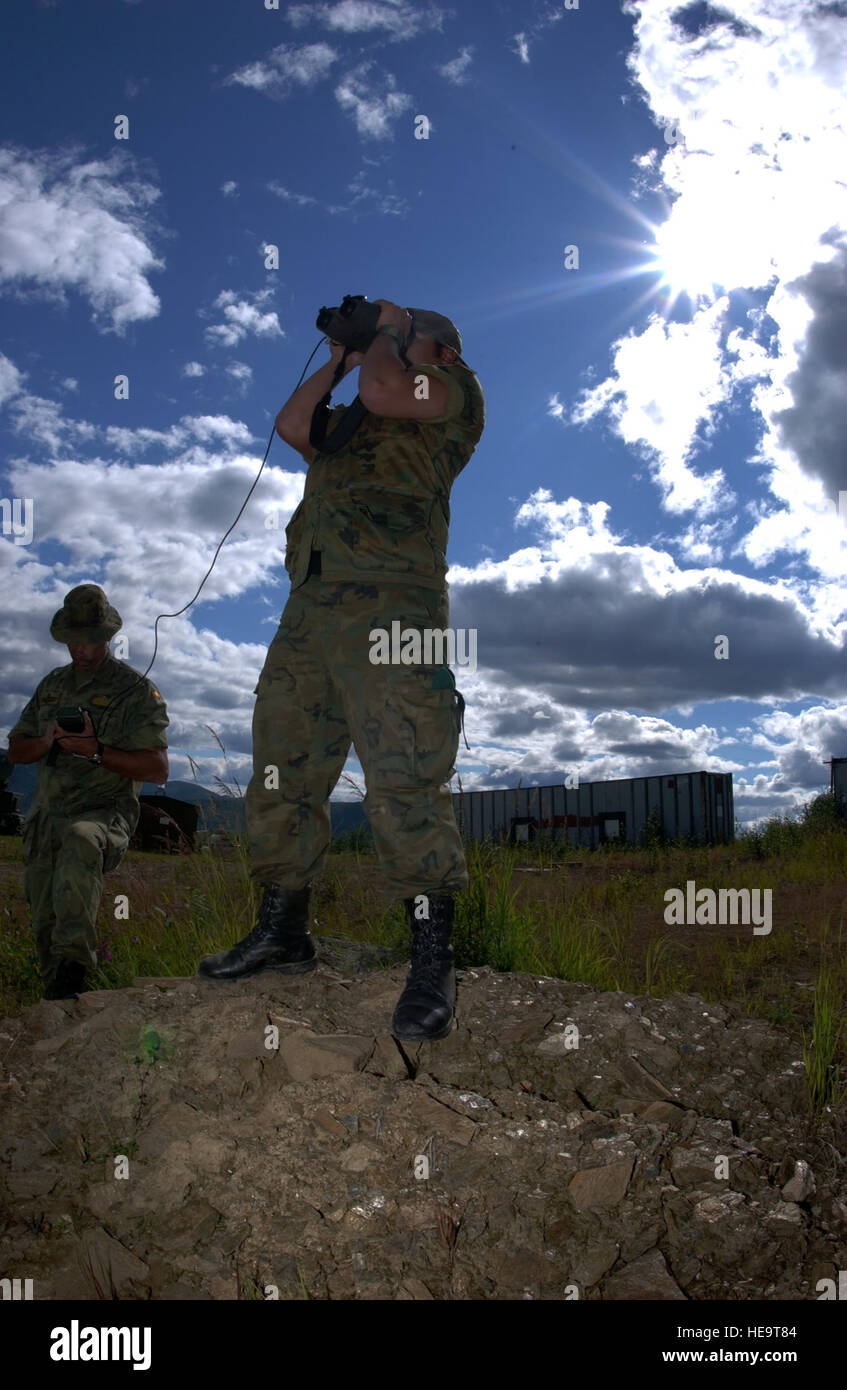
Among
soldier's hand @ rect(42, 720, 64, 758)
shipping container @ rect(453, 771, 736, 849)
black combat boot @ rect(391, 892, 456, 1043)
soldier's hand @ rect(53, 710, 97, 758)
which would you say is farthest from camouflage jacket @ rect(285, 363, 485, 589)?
shipping container @ rect(453, 771, 736, 849)

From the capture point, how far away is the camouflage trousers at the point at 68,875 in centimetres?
330

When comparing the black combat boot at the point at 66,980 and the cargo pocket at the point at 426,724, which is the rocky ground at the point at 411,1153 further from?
the black combat boot at the point at 66,980

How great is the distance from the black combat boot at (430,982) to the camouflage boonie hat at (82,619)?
2506mm

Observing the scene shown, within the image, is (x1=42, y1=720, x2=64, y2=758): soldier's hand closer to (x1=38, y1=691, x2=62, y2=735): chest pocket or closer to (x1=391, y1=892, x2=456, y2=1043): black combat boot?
(x1=38, y1=691, x2=62, y2=735): chest pocket

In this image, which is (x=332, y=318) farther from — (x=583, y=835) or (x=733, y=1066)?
(x=583, y=835)

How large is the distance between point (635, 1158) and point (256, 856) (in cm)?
132

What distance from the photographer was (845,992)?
3.01 meters

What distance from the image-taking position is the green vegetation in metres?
2.92

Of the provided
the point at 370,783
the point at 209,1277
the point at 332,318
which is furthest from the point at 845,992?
the point at 332,318

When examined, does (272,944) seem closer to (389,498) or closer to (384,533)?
(384,533)

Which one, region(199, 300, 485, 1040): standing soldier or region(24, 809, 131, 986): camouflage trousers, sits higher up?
region(199, 300, 485, 1040): standing soldier

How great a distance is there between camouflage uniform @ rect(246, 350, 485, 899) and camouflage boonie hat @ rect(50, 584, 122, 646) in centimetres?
182

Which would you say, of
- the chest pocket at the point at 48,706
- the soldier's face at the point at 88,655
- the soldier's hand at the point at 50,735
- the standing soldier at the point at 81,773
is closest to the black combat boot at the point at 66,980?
the standing soldier at the point at 81,773

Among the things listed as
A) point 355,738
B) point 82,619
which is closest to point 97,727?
point 82,619
